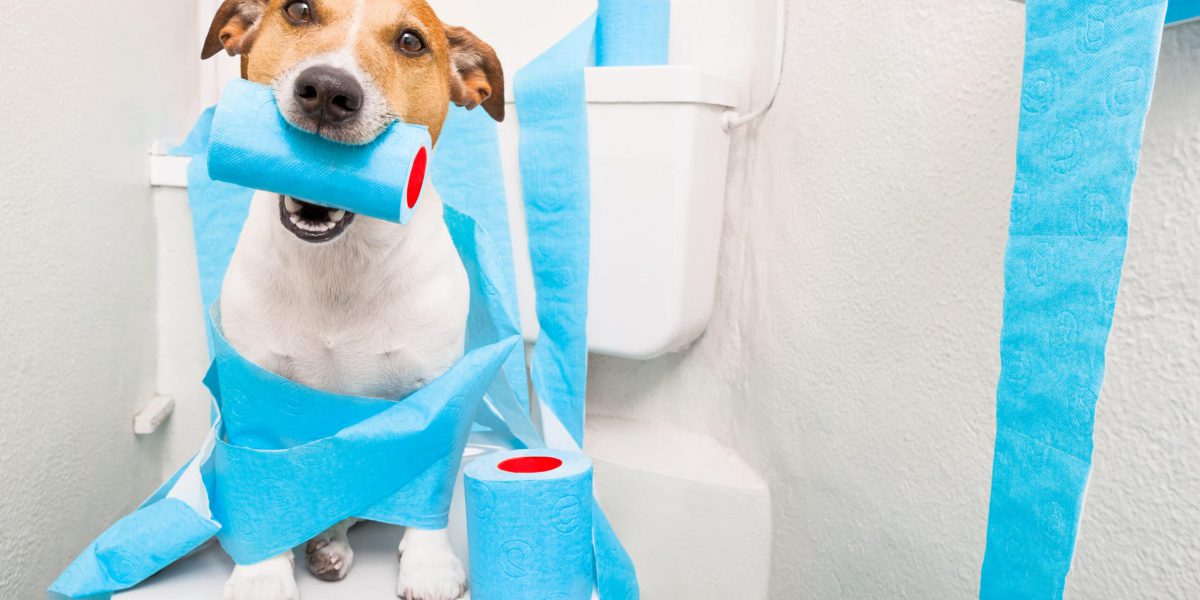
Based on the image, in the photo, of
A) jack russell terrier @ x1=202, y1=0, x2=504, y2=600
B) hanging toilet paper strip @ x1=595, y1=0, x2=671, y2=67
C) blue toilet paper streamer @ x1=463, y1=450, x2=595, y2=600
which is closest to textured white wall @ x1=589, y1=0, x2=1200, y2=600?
hanging toilet paper strip @ x1=595, y1=0, x2=671, y2=67

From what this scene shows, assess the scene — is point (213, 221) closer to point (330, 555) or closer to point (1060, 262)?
point (330, 555)

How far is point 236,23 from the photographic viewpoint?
97 centimetres

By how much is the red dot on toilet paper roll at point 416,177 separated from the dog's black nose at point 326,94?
7cm

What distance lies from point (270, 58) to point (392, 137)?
0.66 feet

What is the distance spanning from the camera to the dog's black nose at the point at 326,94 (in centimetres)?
74

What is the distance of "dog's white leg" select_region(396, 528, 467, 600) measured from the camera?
2.84 ft

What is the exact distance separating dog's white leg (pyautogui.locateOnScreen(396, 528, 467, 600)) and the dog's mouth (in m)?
0.33

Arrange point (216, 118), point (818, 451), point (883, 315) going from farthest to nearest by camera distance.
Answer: point (818, 451)
point (883, 315)
point (216, 118)

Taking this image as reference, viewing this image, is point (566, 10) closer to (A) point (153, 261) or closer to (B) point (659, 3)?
(B) point (659, 3)

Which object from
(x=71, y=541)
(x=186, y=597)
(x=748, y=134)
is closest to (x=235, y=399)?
(x=186, y=597)

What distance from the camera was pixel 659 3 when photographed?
4.41 ft

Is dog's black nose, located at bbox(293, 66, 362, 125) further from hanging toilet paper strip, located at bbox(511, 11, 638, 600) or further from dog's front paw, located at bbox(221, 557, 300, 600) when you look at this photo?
hanging toilet paper strip, located at bbox(511, 11, 638, 600)

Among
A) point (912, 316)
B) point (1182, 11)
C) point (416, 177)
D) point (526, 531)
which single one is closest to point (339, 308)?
point (416, 177)

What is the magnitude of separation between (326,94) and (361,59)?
95 millimetres
